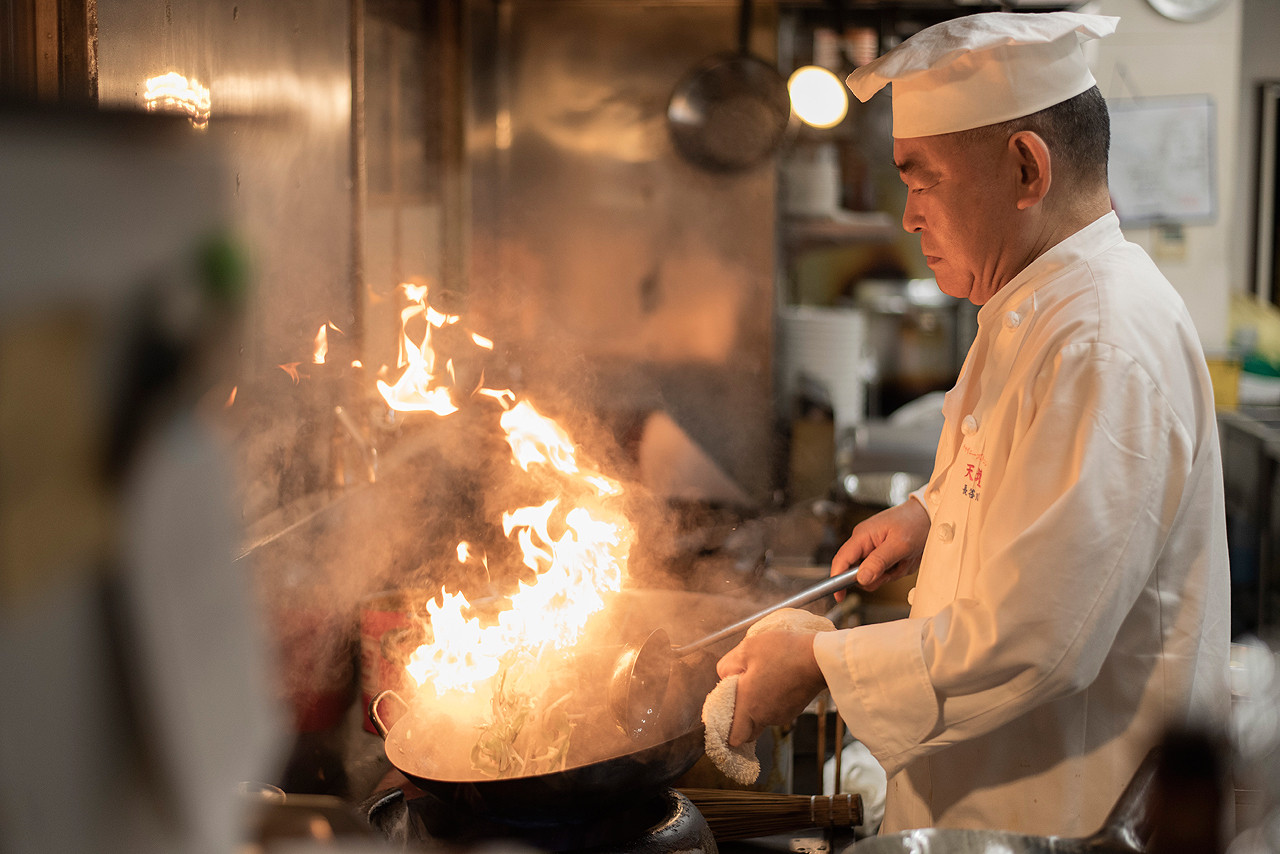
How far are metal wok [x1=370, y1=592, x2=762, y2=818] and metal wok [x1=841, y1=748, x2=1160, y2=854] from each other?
12.9 inches

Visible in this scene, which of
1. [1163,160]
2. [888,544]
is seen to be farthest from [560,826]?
[1163,160]

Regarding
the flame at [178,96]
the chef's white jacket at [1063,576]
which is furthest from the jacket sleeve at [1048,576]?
the flame at [178,96]

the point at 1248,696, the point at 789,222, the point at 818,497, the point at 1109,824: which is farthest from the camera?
the point at 789,222

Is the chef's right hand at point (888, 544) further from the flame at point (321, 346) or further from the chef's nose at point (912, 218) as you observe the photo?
the flame at point (321, 346)

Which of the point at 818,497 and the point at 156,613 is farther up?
the point at 156,613

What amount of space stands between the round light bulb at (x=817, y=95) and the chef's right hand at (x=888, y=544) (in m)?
2.74

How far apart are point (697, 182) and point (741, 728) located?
3.18 m

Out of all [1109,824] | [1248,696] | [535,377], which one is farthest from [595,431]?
[1109,824]

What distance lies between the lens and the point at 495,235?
423cm

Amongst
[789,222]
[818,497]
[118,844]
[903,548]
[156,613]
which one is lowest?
[818,497]

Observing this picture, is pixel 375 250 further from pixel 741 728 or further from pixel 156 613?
pixel 156 613

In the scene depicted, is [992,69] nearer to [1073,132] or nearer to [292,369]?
[1073,132]

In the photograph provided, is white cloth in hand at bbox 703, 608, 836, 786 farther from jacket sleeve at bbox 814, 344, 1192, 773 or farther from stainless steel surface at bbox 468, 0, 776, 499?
stainless steel surface at bbox 468, 0, 776, 499

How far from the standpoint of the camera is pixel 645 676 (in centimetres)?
151
